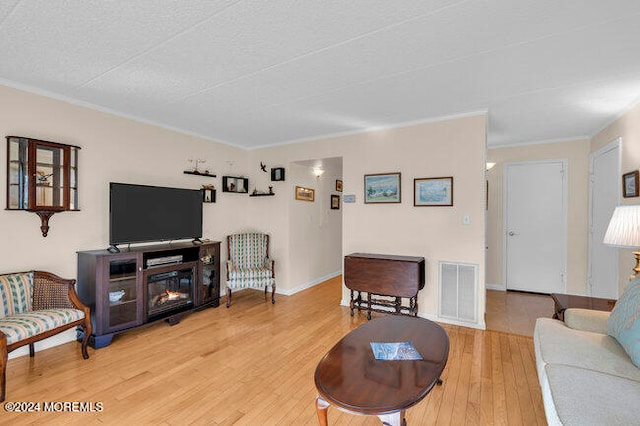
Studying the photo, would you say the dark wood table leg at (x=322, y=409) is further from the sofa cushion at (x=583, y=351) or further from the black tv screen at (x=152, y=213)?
the black tv screen at (x=152, y=213)

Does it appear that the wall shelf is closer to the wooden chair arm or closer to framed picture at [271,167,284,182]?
framed picture at [271,167,284,182]

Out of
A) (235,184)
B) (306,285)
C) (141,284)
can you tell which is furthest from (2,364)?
(306,285)

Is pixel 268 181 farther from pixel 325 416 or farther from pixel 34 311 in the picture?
pixel 325 416

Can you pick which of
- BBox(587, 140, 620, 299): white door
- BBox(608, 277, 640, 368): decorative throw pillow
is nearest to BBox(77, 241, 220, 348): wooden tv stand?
BBox(608, 277, 640, 368): decorative throw pillow

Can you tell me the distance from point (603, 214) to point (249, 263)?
449 centimetres

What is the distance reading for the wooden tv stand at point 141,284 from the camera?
2650 mm

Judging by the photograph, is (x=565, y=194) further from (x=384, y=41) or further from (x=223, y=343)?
(x=223, y=343)

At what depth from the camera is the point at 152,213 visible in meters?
3.20

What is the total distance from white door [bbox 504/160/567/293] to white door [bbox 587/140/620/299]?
0.33 metres

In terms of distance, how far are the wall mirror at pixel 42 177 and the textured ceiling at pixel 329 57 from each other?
0.50 metres

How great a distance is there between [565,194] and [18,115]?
244 inches

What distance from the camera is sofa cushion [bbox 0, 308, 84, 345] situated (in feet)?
6.57

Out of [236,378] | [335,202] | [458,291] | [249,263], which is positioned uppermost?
[335,202]

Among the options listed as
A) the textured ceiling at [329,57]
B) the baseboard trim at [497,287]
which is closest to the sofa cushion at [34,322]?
the textured ceiling at [329,57]
